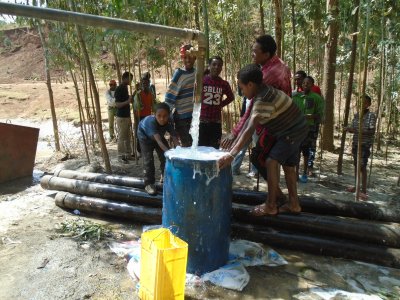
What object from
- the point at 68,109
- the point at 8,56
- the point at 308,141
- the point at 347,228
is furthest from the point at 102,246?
the point at 8,56

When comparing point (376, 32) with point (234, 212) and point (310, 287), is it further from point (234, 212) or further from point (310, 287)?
point (310, 287)

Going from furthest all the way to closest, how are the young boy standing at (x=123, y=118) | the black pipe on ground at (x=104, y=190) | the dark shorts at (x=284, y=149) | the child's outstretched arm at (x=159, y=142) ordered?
the young boy standing at (x=123, y=118) < the child's outstretched arm at (x=159, y=142) < the black pipe on ground at (x=104, y=190) < the dark shorts at (x=284, y=149)

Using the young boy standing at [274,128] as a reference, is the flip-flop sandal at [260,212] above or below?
below

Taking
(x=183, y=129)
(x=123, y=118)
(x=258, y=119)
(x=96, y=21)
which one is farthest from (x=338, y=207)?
(x=123, y=118)

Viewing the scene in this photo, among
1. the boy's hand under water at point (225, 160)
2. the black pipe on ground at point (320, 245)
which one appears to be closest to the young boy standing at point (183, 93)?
the black pipe on ground at point (320, 245)

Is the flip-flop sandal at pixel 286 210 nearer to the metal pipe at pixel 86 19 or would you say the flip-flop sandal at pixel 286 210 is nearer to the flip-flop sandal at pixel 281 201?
the flip-flop sandal at pixel 281 201

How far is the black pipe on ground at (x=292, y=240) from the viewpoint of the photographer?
10.7ft

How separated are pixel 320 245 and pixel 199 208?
123cm

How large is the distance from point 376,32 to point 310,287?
16.4 feet

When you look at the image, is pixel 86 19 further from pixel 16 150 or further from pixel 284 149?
pixel 16 150

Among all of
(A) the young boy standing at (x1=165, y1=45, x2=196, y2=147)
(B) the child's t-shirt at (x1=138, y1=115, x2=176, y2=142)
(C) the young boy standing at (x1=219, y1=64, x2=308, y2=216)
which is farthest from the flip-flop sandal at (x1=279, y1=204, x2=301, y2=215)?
(A) the young boy standing at (x1=165, y1=45, x2=196, y2=147)

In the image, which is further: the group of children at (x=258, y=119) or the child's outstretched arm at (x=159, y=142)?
the child's outstretched arm at (x=159, y=142)

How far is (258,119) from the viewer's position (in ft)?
10.6

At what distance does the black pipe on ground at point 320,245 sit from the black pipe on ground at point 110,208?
2.97 ft
